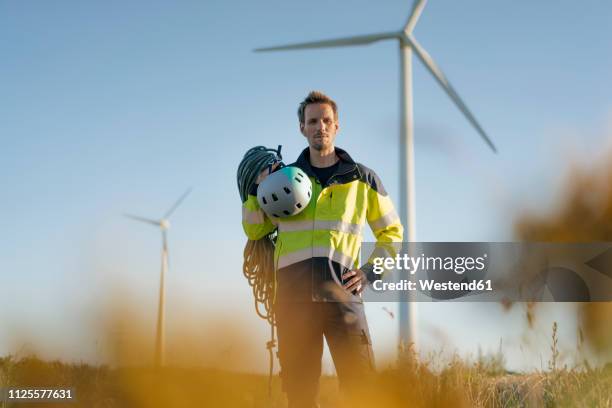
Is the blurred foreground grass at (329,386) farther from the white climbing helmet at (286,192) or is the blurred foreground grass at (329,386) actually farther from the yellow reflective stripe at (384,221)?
the white climbing helmet at (286,192)

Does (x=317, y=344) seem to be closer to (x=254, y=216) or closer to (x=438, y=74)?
(x=254, y=216)

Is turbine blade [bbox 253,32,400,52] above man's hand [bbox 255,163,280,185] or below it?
above

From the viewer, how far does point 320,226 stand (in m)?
8.02

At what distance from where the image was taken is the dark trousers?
7906mm

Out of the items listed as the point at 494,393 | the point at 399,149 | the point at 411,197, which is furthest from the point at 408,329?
the point at 494,393

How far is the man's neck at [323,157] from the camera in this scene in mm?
8414

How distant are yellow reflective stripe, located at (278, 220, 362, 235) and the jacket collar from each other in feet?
1.88

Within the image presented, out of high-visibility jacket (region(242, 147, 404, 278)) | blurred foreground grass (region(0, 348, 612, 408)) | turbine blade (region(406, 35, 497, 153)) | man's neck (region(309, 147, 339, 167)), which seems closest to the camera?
high-visibility jacket (region(242, 147, 404, 278))

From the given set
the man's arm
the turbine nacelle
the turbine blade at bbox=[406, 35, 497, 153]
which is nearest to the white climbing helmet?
the man's arm

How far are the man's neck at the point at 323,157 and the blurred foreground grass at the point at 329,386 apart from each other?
243 centimetres

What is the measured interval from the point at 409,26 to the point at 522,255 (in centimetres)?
1264

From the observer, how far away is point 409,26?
79.1 feet

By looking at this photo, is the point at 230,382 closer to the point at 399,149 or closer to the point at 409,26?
the point at 399,149

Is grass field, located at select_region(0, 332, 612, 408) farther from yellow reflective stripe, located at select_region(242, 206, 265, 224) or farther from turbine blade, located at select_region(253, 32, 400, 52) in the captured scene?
turbine blade, located at select_region(253, 32, 400, 52)
